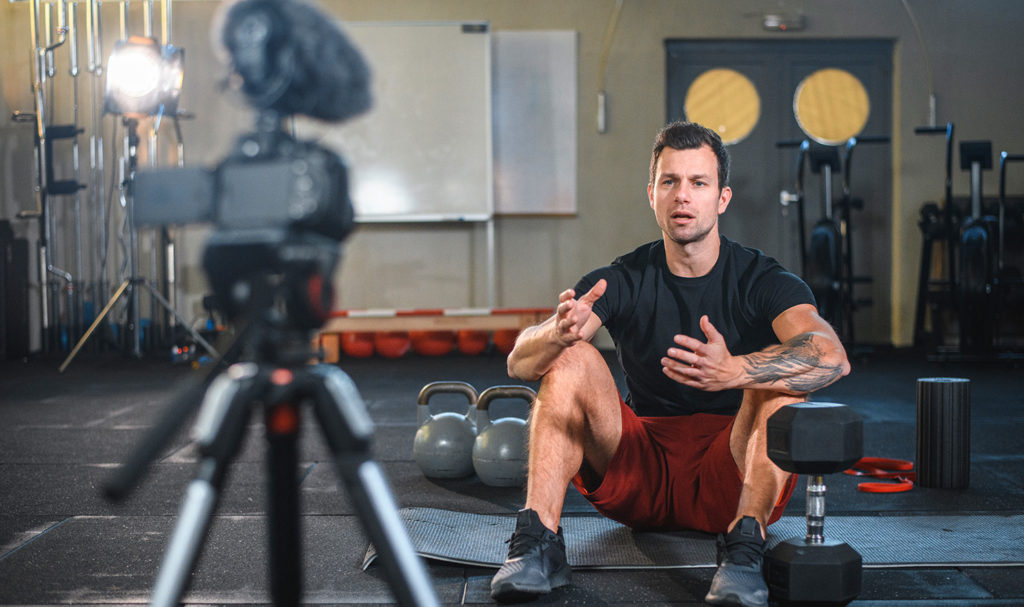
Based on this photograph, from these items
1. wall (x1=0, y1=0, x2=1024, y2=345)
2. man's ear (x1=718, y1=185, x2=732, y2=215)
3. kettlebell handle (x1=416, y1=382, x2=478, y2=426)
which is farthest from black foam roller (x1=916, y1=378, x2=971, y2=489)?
wall (x1=0, y1=0, x2=1024, y2=345)

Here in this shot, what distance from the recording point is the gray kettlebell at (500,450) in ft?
8.23

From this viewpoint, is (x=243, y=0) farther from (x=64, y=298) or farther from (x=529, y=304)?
(x=64, y=298)

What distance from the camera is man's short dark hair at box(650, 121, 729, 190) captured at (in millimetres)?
1978

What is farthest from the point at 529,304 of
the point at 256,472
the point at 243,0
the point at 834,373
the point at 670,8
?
the point at 243,0

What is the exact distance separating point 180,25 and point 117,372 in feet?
8.89

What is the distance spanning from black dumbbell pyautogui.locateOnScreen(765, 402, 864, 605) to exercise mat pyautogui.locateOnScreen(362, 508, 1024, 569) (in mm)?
312

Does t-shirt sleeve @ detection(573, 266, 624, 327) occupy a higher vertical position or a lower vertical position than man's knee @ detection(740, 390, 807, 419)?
higher

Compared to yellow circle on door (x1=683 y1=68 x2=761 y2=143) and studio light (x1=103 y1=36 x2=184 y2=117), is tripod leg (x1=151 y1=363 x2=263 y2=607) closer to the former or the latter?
studio light (x1=103 y1=36 x2=184 y2=117)

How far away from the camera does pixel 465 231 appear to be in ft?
21.4

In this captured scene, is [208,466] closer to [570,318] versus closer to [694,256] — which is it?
[570,318]

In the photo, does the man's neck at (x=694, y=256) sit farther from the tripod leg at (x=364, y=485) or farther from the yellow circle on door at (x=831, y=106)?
the yellow circle on door at (x=831, y=106)

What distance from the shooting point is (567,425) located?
5.92 feet

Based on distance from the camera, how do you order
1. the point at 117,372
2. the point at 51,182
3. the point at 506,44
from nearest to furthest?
the point at 117,372 → the point at 51,182 → the point at 506,44

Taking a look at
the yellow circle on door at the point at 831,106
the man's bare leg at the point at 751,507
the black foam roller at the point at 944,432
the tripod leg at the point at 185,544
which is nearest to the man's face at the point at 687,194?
the man's bare leg at the point at 751,507
